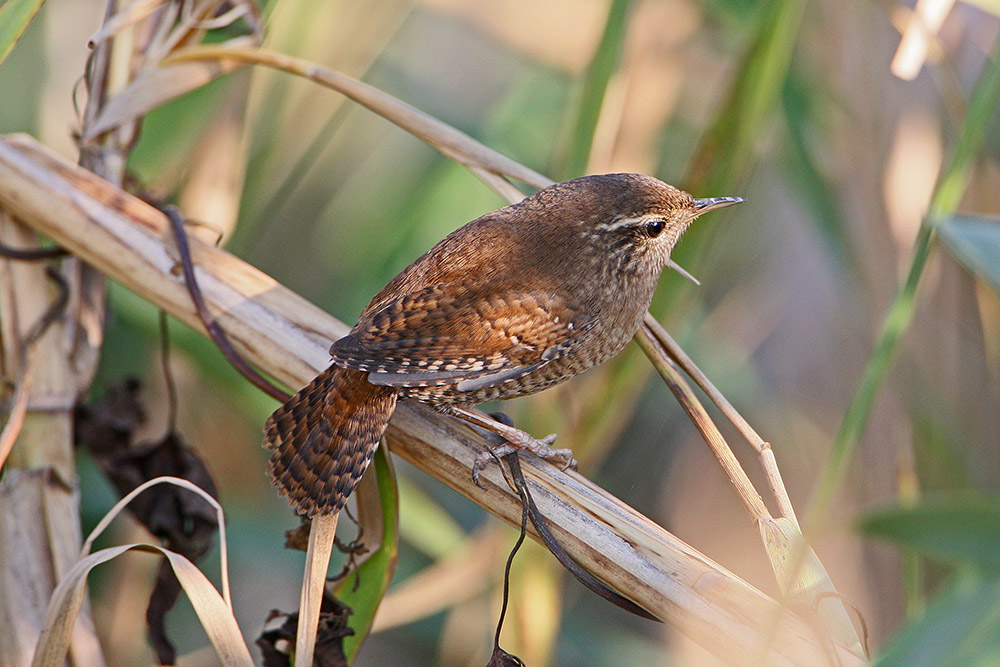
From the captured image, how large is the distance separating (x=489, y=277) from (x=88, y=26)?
2.05 m

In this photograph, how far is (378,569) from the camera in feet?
4.50

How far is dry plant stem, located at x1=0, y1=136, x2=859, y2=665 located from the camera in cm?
108

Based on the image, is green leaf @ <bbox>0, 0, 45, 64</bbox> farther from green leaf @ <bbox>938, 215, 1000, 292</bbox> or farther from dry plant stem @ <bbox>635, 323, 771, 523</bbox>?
Result: green leaf @ <bbox>938, 215, 1000, 292</bbox>

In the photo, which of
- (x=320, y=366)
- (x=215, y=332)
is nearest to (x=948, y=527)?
(x=320, y=366)

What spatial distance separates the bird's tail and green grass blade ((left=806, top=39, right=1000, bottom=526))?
0.67 m

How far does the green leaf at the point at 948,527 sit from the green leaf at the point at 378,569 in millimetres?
854

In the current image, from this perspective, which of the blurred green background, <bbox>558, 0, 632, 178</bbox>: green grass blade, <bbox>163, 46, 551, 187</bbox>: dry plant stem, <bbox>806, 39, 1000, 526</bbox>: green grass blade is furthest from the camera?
the blurred green background

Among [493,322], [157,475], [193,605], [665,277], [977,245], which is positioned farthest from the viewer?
[665,277]

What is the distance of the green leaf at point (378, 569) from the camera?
1360 millimetres

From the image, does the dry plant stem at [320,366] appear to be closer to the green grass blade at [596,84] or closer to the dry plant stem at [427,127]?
the dry plant stem at [427,127]

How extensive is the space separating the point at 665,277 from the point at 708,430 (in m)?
0.64

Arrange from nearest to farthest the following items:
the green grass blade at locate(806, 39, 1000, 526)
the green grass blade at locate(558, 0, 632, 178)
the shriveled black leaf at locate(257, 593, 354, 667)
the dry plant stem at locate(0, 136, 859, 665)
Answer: the green grass blade at locate(806, 39, 1000, 526) → the dry plant stem at locate(0, 136, 859, 665) → the shriveled black leaf at locate(257, 593, 354, 667) → the green grass blade at locate(558, 0, 632, 178)

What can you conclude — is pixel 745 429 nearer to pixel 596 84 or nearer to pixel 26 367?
pixel 596 84

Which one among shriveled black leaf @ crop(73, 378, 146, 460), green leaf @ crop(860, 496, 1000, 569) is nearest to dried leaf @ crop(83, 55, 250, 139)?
shriveled black leaf @ crop(73, 378, 146, 460)
